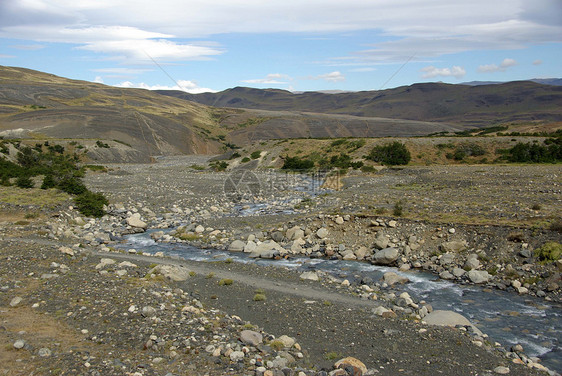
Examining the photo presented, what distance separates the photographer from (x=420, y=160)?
5438 cm

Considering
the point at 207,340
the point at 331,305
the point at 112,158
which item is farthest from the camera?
the point at 112,158

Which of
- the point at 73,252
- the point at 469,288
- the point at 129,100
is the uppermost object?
the point at 129,100

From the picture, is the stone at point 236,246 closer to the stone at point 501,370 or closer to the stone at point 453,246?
the stone at point 453,246

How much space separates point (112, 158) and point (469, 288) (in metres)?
69.1

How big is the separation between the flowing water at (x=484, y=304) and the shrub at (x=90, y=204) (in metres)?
9.42

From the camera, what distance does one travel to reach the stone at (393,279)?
16828mm

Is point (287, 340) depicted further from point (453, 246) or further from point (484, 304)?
point (453, 246)

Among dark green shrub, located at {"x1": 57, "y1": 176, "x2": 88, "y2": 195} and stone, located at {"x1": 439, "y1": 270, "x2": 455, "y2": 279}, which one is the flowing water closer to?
stone, located at {"x1": 439, "y1": 270, "x2": 455, "y2": 279}

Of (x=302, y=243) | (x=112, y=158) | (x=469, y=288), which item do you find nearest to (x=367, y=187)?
(x=302, y=243)

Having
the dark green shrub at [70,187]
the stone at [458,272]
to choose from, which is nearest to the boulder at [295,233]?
the stone at [458,272]

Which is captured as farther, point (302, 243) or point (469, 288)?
point (302, 243)

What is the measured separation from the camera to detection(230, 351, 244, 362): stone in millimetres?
9891

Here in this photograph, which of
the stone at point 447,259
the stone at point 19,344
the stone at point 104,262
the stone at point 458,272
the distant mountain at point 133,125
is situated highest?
the distant mountain at point 133,125

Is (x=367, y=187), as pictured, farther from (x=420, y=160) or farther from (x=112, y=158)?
(x=112, y=158)
